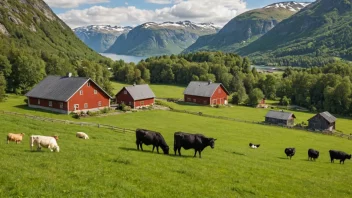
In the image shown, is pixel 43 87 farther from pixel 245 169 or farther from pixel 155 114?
pixel 245 169

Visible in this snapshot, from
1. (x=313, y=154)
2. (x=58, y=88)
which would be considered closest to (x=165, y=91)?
(x=58, y=88)

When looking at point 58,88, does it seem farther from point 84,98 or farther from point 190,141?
point 190,141

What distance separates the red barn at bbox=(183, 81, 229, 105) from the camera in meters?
95.1

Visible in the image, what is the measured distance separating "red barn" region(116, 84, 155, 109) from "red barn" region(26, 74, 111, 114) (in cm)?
980

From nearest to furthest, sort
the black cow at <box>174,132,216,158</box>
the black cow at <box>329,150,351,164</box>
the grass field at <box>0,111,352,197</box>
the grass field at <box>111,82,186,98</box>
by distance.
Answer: the grass field at <box>0,111,352,197</box> < the black cow at <box>174,132,216,158</box> < the black cow at <box>329,150,351,164</box> < the grass field at <box>111,82,186,98</box>

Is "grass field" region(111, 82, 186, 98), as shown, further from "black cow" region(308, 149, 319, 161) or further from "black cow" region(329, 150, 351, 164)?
"black cow" region(329, 150, 351, 164)

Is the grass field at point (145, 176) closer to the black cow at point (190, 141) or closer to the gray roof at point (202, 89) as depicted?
the black cow at point (190, 141)

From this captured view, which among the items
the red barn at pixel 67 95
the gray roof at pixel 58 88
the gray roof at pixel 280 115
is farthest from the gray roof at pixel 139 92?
the gray roof at pixel 280 115

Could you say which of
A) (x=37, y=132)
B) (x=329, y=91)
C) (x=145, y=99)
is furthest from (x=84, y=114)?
(x=329, y=91)

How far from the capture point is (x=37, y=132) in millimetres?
32875

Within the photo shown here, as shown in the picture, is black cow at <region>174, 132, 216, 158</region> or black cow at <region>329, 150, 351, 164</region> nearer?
black cow at <region>174, 132, 216, 158</region>

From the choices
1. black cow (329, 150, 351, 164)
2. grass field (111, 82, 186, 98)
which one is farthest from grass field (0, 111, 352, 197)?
grass field (111, 82, 186, 98)

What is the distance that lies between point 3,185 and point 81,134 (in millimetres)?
19183

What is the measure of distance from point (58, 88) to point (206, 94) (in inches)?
1739
